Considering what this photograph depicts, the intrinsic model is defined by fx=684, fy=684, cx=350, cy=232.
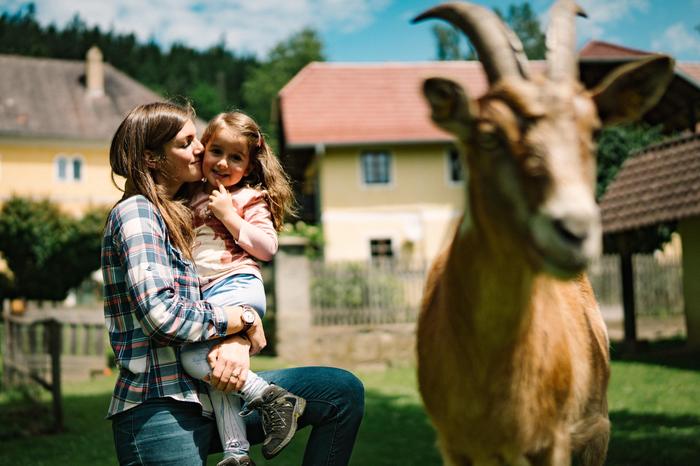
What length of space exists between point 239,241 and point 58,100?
40144 millimetres

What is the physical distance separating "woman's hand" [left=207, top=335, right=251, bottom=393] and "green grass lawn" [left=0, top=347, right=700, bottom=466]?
404 cm

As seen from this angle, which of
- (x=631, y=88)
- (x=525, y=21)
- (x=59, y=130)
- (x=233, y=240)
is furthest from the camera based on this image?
(x=525, y=21)

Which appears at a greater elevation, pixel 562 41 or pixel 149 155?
pixel 562 41

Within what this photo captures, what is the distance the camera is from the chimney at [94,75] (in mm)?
40062

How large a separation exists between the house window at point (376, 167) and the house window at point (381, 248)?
238 centimetres

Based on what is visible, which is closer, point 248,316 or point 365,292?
point 248,316

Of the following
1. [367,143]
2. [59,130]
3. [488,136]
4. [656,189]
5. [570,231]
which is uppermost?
[59,130]

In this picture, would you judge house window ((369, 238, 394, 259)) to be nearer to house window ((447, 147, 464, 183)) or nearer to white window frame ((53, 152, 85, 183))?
house window ((447, 147, 464, 183))

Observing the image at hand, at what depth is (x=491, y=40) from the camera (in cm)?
267

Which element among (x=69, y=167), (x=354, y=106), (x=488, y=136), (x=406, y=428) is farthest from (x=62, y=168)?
(x=488, y=136)

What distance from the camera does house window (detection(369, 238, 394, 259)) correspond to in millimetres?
27578

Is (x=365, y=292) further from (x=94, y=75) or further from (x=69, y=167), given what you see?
(x=94, y=75)

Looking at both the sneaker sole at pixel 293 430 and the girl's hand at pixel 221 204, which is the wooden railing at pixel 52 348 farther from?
the sneaker sole at pixel 293 430

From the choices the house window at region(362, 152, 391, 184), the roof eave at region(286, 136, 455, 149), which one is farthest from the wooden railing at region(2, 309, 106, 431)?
the house window at region(362, 152, 391, 184)
